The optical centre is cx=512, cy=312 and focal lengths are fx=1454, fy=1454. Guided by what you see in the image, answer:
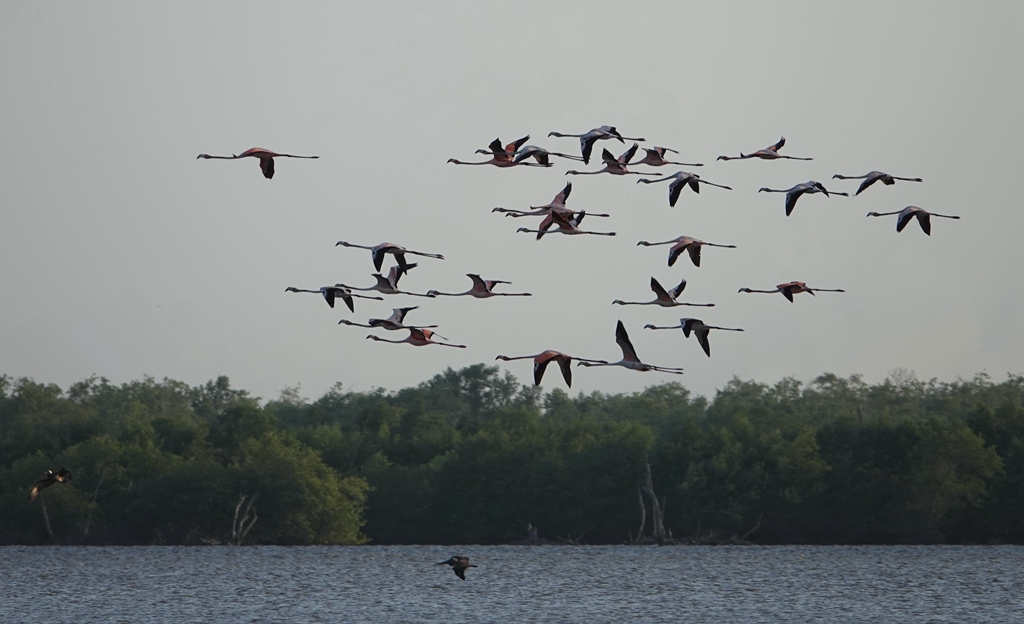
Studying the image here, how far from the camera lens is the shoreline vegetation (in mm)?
112375

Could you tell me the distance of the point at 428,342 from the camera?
32469mm

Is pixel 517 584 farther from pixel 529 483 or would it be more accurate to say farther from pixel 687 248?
pixel 687 248

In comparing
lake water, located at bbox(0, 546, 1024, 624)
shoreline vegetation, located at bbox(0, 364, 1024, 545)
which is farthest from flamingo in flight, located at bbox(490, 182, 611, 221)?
shoreline vegetation, located at bbox(0, 364, 1024, 545)

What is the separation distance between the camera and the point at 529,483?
11869 centimetres

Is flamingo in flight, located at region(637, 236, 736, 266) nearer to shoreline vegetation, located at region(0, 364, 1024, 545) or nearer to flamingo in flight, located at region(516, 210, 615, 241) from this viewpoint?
flamingo in flight, located at region(516, 210, 615, 241)

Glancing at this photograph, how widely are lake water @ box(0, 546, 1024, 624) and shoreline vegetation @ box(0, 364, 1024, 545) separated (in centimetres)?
211

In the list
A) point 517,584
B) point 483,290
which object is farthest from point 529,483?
point 483,290

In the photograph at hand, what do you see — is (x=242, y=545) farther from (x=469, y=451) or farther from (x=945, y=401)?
(x=945, y=401)

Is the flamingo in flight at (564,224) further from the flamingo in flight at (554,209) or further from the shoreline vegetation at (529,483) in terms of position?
the shoreline vegetation at (529,483)

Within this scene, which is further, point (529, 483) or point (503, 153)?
point (529, 483)

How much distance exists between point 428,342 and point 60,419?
356ft

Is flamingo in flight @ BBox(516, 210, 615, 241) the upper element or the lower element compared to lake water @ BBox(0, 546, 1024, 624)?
upper

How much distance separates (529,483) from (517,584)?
1109 inches

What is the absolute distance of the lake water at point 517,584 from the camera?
72.5 meters
